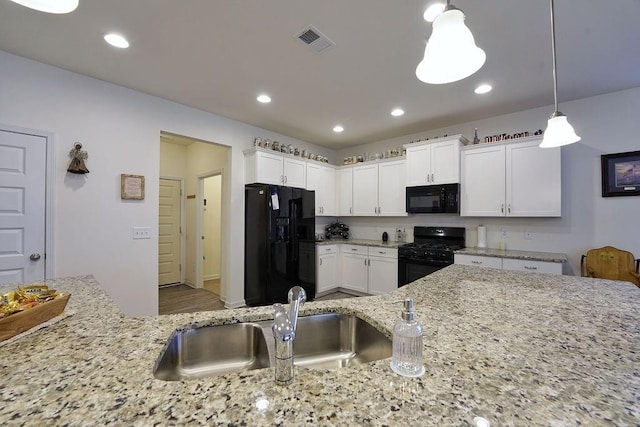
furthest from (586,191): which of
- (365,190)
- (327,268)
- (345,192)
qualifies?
(327,268)

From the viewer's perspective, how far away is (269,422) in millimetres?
512

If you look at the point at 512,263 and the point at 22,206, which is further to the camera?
the point at 512,263

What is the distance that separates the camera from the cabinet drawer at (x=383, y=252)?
151 inches

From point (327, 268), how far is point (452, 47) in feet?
11.9

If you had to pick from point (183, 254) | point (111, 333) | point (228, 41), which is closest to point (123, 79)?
point (228, 41)

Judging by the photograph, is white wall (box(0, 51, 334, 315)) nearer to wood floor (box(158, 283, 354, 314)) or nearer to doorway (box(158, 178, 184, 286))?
wood floor (box(158, 283, 354, 314))

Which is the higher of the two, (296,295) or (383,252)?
(296,295)

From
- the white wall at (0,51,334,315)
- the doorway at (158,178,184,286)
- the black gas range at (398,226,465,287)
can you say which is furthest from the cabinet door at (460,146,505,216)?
the doorway at (158,178,184,286)

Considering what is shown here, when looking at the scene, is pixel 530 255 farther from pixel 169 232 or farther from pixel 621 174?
pixel 169 232

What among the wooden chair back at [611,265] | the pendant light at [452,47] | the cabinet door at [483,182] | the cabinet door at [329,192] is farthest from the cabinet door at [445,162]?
the pendant light at [452,47]

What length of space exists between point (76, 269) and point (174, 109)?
201 cm

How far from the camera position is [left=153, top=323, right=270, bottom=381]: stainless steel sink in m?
0.97

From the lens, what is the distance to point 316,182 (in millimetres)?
4531

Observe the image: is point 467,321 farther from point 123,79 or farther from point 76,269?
point 123,79
